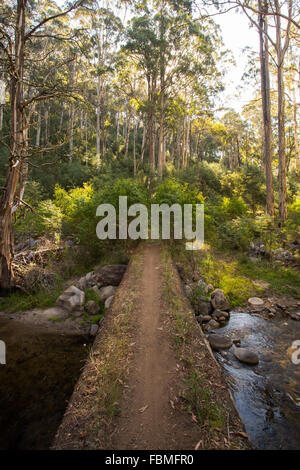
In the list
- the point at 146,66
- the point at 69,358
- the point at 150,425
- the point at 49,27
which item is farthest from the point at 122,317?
the point at 49,27

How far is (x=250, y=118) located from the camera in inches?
1156

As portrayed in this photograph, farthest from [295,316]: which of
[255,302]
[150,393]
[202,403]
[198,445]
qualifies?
[198,445]

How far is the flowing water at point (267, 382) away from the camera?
2670 mm

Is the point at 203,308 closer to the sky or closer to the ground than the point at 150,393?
closer to the sky

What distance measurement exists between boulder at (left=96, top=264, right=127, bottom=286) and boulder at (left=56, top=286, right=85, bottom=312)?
0.83 m

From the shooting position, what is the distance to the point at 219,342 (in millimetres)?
4430

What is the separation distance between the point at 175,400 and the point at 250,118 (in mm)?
33211

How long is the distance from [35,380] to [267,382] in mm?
3314

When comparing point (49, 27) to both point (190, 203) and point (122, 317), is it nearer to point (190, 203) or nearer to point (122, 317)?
point (190, 203)

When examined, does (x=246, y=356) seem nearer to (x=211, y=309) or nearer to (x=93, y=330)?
(x=211, y=309)

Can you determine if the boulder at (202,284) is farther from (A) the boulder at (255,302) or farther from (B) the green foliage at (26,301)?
(B) the green foliage at (26,301)

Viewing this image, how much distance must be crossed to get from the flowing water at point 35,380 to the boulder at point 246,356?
2.51 metres

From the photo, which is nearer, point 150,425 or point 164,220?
point 150,425

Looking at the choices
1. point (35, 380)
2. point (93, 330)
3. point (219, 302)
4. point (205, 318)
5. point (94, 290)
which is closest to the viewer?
point (35, 380)
